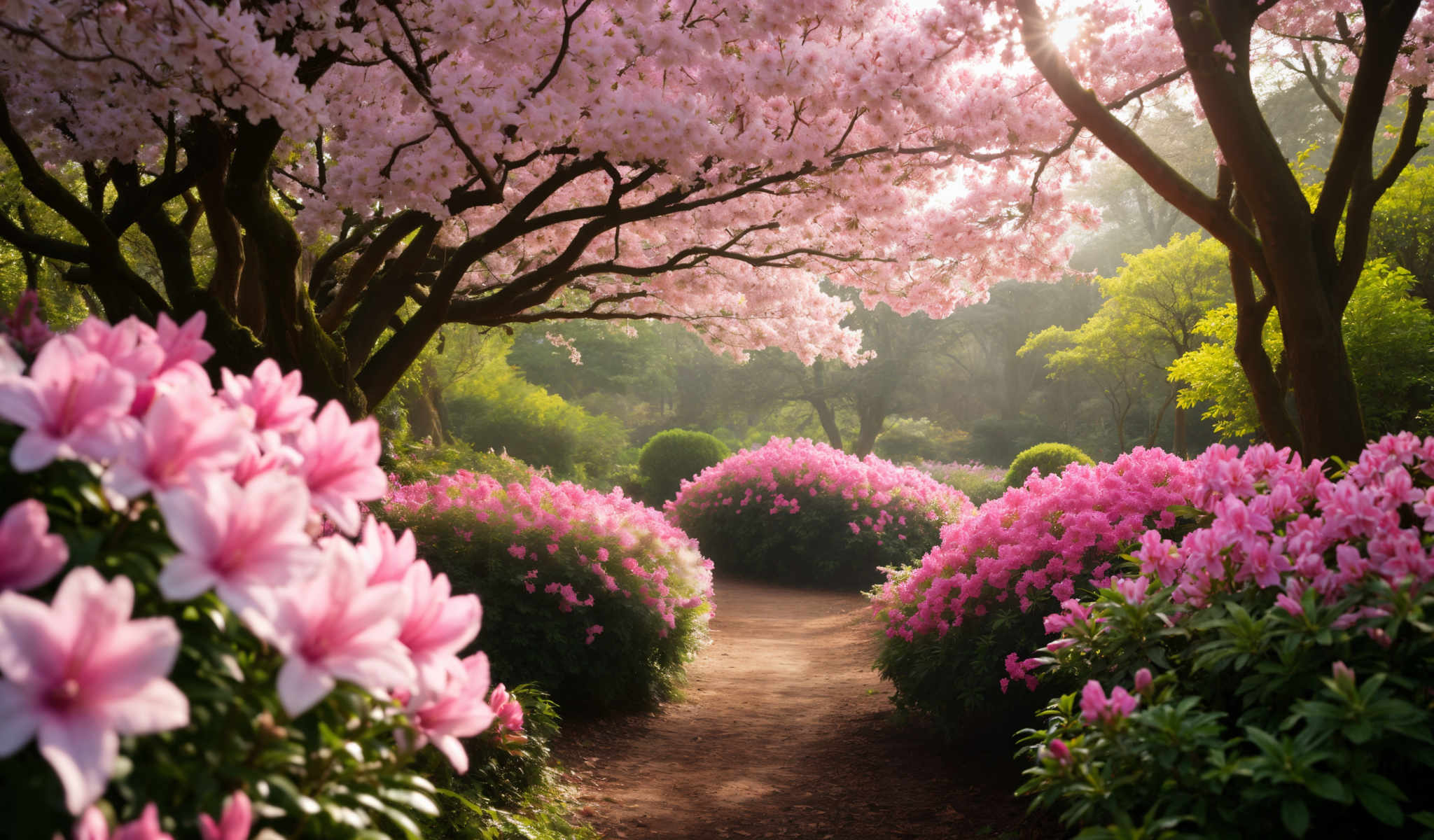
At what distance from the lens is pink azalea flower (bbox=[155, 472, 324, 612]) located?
106 centimetres

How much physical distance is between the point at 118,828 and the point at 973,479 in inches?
933

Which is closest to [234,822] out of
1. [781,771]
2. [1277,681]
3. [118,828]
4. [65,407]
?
[118,828]

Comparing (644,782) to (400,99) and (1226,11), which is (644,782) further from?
(1226,11)

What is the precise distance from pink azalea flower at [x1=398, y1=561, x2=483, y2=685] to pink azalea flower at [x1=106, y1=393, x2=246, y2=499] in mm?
307

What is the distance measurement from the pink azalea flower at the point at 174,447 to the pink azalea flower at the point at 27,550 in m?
0.09

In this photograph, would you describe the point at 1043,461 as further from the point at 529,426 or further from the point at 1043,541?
the point at 1043,541

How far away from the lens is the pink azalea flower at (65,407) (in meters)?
1.13

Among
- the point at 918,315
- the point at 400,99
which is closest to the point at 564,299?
the point at 400,99

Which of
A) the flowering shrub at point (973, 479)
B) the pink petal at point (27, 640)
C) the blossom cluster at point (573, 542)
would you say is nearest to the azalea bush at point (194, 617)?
the pink petal at point (27, 640)

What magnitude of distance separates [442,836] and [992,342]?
4187 centimetres

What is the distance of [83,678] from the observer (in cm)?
94

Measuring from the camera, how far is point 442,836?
345 cm

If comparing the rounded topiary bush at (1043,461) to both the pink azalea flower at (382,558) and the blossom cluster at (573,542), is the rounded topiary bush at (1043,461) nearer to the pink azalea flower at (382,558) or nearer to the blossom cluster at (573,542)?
the blossom cluster at (573,542)

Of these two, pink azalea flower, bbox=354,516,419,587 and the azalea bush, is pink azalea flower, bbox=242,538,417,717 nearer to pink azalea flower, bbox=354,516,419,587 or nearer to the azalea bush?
the azalea bush
